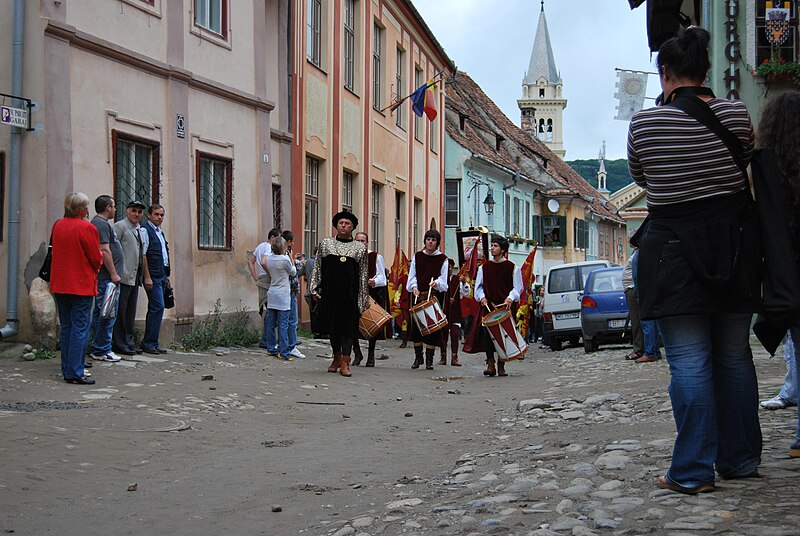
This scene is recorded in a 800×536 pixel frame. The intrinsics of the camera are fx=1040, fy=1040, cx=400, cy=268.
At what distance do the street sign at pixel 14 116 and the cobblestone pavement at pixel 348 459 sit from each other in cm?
255

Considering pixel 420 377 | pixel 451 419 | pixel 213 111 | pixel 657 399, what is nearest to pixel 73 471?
pixel 451 419

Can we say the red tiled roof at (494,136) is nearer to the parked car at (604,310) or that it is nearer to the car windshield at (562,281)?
the car windshield at (562,281)

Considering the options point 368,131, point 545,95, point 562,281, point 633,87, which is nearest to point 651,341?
point 633,87

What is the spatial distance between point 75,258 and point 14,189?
87.2 inches

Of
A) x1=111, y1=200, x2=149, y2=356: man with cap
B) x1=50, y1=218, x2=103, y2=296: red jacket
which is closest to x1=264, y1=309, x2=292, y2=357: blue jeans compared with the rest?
x1=111, y1=200, x2=149, y2=356: man with cap

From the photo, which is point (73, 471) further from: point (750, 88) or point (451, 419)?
point (750, 88)

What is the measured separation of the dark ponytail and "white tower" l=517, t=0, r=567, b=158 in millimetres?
124146

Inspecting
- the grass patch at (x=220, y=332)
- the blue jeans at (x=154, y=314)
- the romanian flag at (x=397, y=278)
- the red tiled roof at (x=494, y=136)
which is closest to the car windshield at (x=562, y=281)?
the romanian flag at (x=397, y=278)

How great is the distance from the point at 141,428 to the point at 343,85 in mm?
15989

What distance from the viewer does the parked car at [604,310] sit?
18859mm

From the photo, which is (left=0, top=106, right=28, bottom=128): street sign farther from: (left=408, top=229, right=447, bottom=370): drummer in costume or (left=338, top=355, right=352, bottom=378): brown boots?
(left=408, top=229, right=447, bottom=370): drummer in costume

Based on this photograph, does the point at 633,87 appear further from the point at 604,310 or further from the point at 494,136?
the point at 494,136

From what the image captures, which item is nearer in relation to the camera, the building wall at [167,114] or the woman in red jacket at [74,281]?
the woman in red jacket at [74,281]

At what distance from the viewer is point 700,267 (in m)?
4.54
